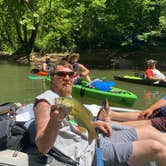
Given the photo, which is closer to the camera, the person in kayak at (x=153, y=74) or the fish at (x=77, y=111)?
the fish at (x=77, y=111)

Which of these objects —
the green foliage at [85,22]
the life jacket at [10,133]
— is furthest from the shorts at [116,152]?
the green foliage at [85,22]

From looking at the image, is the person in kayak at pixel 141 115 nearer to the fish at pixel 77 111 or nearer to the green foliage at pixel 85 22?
the fish at pixel 77 111

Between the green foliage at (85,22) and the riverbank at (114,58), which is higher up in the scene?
the green foliage at (85,22)

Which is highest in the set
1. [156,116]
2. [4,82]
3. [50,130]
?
[50,130]

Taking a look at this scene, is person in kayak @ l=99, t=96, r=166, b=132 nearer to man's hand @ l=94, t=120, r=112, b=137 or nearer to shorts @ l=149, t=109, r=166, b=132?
shorts @ l=149, t=109, r=166, b=132

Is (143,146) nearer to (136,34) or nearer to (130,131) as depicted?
(130,131)

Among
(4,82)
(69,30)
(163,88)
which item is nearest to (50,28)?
(69,30)

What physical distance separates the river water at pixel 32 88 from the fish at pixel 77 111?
884cm

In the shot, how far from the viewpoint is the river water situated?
1365cm

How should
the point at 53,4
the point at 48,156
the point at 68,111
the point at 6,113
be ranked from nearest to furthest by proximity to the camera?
the point at 68,111 < the point at 48,156 < the point at 6,113 < the point at 53,4

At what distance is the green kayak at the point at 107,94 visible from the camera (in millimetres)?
11781

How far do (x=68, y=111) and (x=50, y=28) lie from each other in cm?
2511

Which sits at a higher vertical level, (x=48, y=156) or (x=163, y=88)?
(x=48, y=156)

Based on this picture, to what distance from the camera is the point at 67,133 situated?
3.58 m
